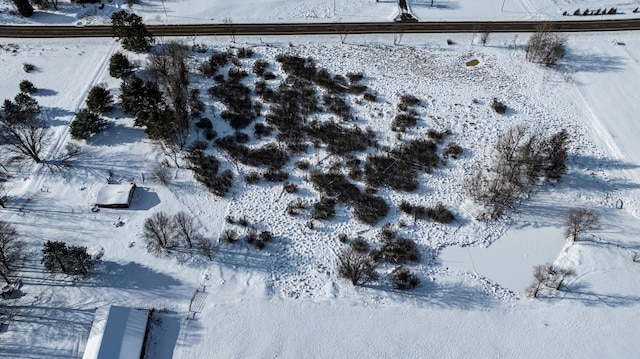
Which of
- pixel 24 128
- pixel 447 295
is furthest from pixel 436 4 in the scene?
pixel 24 128

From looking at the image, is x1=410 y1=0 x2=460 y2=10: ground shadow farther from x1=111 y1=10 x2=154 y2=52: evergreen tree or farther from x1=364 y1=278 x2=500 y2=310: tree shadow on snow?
x1=364 y1=278 x2=500 y2=310: tree shadow on snow

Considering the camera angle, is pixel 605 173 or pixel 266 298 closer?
pixel 266 298

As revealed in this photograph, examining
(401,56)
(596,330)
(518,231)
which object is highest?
(401,56)

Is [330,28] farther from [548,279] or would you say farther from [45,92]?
[548,279]

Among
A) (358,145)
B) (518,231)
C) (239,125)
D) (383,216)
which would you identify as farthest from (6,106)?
(518,231)

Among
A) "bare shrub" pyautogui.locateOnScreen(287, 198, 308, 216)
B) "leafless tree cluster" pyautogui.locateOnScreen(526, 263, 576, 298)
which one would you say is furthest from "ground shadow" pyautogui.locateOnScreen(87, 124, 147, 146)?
"leafless tree cluster" pyautogui.locateOnScreen(526, 263, 576, 298)

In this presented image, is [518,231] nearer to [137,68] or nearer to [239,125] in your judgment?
[239,125]

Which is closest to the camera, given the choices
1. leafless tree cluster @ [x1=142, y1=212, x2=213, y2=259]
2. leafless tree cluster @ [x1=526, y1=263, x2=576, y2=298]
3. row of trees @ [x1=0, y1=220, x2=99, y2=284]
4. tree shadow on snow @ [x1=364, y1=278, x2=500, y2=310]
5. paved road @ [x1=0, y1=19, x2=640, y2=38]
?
row of trees @ [x1=0, y1=220, x2=99, y2=284]

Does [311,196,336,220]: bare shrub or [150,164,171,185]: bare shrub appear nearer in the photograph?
[311,196,336,220]: bare shrub
